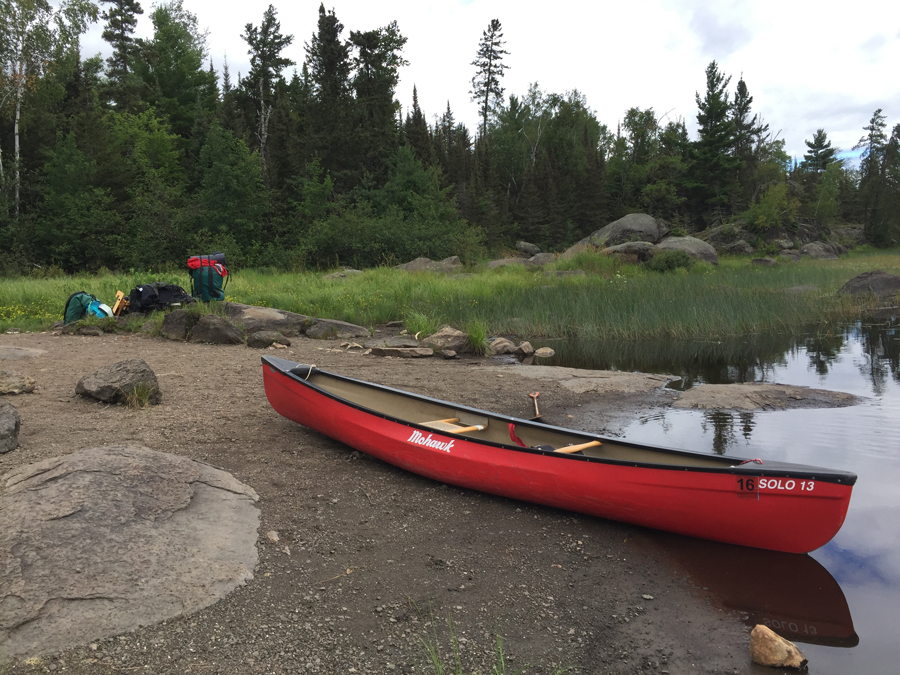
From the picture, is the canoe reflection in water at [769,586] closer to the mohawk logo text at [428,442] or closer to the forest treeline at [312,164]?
the mohawk logo text at [428,442]

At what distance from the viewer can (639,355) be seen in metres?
11.6

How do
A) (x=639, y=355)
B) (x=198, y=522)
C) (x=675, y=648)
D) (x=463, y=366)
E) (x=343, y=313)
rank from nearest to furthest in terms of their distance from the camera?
1. (x=675, y=648)
2. (x=198, y=522)
3. (x=463, y=366)
4. (x=639, y=355)
5. (x=343, y=313)

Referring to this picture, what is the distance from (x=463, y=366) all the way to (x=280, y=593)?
7.01 meters

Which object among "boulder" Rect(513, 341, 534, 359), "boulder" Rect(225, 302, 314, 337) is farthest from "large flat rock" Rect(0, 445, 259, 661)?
"boulder" Rect(513, 341, 534, 359)

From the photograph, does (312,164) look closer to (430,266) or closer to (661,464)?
(430,266)

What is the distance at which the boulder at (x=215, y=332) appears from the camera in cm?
1020

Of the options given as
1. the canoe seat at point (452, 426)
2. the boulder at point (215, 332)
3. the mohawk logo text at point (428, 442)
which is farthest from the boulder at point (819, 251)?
the mohawk logo text at point (428, 442)

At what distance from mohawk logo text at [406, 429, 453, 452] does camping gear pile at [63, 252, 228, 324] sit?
8.00 metres

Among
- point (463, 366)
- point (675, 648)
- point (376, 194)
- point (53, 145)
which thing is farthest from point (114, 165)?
point (675, 648)

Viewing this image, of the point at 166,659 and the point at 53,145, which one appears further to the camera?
the point at 53,145

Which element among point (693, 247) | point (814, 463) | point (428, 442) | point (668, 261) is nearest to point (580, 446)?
point (428, 442)

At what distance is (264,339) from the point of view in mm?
10266

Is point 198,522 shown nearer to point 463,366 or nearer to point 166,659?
point 166,659

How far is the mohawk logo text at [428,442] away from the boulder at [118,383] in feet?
9.16
